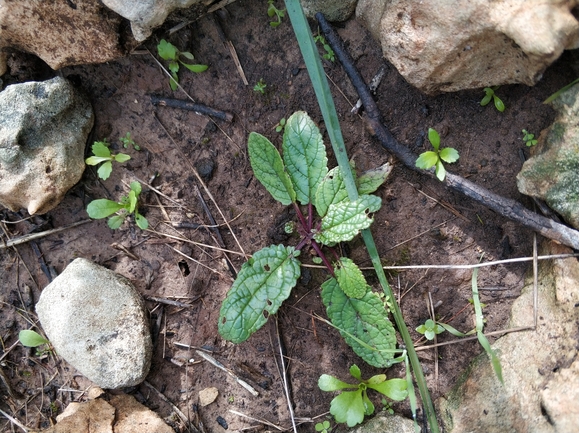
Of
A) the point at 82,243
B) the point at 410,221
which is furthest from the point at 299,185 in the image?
the point at 82,243

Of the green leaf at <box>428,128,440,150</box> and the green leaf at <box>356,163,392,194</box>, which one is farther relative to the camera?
the green leaf at <box>356,163,392,194</box>

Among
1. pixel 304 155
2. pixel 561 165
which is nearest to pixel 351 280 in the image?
pixel 304 155

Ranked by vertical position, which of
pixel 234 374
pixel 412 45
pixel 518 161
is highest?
pixel 412 45

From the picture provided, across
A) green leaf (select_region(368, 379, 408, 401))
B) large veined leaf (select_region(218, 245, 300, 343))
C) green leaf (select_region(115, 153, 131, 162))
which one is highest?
green leaf (select_region(115, 153, 131, 162))

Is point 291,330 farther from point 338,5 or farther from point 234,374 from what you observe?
point 338,5

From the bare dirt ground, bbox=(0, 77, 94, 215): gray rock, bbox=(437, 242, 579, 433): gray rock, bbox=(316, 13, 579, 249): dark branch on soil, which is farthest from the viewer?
bbox=(0, 77, 94, 215): gray rock

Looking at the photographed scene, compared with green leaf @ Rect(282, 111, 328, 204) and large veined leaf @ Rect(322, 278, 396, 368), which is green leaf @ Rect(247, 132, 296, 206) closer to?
green leaf @ Rect(282, 111, 328, 204)

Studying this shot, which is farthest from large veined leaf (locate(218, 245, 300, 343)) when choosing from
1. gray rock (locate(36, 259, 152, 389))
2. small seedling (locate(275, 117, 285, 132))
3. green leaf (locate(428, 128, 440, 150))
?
green leaf (locate(428, 128, 440, 150))
